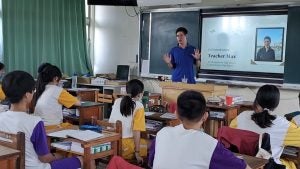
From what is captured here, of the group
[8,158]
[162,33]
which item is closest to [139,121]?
[8,158]

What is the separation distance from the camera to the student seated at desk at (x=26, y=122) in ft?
7.20

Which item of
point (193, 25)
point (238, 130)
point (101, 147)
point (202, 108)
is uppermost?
point (193, 25)

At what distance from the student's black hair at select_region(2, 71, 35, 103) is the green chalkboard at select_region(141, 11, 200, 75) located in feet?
13.3

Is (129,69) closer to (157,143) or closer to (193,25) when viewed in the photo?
(193,25)

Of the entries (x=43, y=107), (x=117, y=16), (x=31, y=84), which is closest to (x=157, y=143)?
(x=31, y=84)

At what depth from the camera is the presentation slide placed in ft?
16.8

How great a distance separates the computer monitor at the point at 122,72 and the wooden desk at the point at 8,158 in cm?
467

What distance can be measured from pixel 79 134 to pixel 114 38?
4800mm

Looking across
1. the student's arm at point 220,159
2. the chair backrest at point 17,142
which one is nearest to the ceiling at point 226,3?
the student's arm at point 220,159

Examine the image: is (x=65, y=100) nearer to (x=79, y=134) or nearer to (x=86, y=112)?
(x=86, y=112)

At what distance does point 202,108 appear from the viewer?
1736 mm

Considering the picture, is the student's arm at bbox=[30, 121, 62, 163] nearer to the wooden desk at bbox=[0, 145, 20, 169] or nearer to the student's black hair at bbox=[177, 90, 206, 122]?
the wooden desk at bbox=[0, 145, 20, 169]

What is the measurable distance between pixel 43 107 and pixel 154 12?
3537mm

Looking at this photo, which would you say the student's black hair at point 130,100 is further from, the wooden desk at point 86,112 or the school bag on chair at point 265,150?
the school bag on chair at point 265,150
